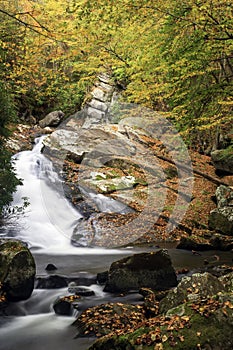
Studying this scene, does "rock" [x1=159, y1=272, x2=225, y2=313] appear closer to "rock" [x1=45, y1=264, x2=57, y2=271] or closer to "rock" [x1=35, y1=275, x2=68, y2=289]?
"rock" [x1=35, y1=275, x2=68, y2=289]

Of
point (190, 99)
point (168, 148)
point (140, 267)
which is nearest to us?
→ point (140, 267)

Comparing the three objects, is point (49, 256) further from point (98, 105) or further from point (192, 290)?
point (98, 105)

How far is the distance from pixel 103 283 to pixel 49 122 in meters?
15.8

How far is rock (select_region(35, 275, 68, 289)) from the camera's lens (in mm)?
6406

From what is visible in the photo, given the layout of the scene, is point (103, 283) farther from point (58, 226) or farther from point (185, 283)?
point (58, 226)

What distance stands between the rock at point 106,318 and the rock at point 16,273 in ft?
4.33

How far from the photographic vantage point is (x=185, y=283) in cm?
466

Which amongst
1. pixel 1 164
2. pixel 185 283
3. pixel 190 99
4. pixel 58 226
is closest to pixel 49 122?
pixel 58 226

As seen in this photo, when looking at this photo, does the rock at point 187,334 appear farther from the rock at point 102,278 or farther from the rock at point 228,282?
the rock at point 102,278

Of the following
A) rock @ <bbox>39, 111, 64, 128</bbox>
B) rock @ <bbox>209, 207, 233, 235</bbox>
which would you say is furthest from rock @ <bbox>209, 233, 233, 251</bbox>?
rock @ <bbox>39, 111, 64, 128</bbox>

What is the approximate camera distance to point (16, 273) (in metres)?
5.80

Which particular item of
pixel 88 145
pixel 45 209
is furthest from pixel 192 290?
pixel 88 145

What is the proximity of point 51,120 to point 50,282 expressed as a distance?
15827mm

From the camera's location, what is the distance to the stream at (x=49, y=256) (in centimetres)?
483
